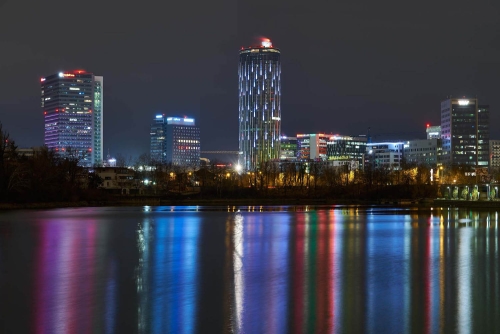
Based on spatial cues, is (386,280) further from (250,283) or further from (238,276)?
(238,276)

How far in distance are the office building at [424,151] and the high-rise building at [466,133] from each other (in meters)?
1.88

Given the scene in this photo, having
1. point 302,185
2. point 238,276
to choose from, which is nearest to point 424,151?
point 302,185

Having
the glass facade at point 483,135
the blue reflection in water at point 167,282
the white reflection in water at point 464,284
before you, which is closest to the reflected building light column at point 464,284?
the white reflection in water at point 464,284

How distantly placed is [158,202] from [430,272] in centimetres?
6614

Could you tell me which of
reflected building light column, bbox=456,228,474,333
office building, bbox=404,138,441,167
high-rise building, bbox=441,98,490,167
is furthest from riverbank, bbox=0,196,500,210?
high-rise building, bbox=441,98,490,167

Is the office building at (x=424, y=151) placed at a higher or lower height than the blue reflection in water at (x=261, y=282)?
higher

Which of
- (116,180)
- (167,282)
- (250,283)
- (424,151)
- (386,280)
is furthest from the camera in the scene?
(424,151)

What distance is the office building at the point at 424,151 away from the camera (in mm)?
185250

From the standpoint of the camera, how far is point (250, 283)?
18922mm

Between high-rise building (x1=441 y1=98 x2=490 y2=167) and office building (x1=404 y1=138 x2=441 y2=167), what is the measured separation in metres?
1.88

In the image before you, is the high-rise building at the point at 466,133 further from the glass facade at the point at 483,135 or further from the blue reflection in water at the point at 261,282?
the blue reflection in water at the point at 261,282

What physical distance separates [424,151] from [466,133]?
12275 millimetres

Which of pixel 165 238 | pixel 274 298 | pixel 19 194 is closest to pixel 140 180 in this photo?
pixel 19 194

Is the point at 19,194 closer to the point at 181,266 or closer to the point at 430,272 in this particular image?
the point at 181,266
